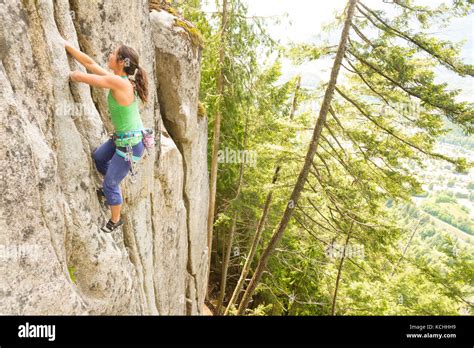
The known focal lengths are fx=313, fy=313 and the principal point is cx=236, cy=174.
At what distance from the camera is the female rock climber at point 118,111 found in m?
4.84

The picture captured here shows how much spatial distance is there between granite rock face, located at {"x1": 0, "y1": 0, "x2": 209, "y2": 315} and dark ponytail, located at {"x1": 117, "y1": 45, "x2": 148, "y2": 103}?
95cm

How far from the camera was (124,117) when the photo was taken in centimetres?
516

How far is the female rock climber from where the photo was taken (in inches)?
190

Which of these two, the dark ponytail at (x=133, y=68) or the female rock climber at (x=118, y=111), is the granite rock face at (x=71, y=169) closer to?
the female rock climber at (x=118, y=111)

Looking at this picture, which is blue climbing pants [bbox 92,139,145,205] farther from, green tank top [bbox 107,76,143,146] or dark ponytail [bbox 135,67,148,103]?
dark ponytail [bbox 135,67,148,103]

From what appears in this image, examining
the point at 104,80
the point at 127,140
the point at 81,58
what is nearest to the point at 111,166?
the point at 127,140

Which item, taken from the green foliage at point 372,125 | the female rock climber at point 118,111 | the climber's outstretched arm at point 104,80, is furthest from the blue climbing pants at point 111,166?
the green foliage at point 372,125

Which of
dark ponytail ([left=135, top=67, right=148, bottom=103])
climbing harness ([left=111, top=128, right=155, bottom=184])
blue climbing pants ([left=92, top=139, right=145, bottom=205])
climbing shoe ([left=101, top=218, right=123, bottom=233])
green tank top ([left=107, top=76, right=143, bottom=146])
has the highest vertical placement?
dark ponytail ([left=135, top=67, right=148, bottom=103])

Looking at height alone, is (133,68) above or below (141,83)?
above

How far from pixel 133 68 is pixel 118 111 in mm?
731

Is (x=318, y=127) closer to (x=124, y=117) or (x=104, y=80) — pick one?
(x=124, y=117)

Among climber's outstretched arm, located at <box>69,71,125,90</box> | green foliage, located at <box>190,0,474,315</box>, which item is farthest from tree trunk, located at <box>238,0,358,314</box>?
climber's outstretched arm, located at <box>69,71,125,90</box>

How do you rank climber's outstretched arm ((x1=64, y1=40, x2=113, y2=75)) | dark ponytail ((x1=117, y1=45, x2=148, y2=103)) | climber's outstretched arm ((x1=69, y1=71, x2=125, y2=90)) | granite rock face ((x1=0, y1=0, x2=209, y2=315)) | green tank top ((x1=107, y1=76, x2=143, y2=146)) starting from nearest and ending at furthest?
granite rock face ((x1=0, y1=0, x2=209, y2=315))
climber's outstretched arm ((x1=69, y1=71, x2=125, y2=90))
dark ponytail ((x1=117, y1=45, x2=148, y2=103))
climber's outstretched arm ((x1=64, y1=40, x2=113, y2=75))
green tank top ((x1=107, y1=76, x2=143, y2=146))

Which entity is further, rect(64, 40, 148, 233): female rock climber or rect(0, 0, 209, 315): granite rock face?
rect(64, 40, 148, 233): female rock climber
